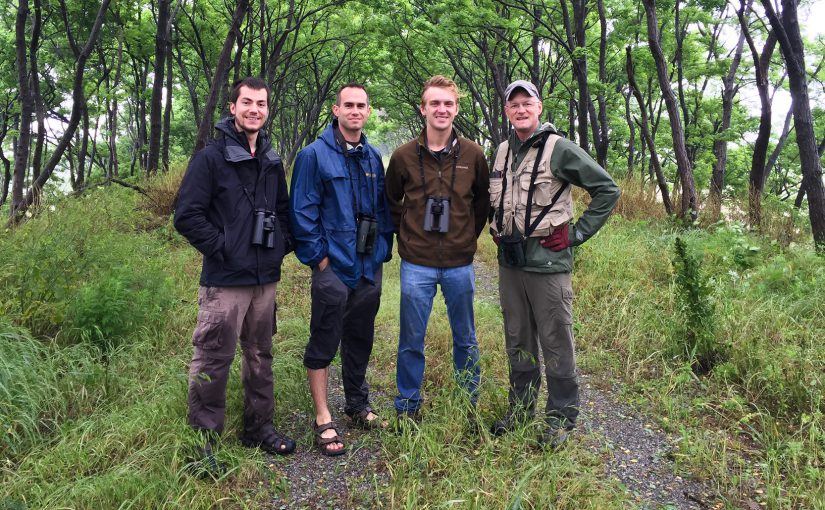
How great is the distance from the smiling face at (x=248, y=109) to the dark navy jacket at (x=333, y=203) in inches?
11.8

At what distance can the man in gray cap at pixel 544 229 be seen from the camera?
2791mm

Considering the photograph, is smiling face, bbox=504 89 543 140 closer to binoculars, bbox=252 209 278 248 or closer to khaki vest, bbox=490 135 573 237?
khaki vest, bbox=490 135 573 237

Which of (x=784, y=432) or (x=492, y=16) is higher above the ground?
(x=492, y=16)

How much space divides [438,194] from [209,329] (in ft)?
4.85

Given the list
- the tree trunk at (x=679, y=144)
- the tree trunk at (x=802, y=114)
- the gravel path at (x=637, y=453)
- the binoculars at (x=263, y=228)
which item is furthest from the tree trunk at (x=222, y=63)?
the tree trunk at (x=802, y=114)

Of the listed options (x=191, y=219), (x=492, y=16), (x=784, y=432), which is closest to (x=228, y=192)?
(x=191, y=219)

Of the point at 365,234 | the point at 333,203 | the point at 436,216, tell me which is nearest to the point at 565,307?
the point at 436,216

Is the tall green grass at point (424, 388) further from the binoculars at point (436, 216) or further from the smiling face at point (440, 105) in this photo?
the smiling face at point (440, 105)

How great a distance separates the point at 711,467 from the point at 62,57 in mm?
15124

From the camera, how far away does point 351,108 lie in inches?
117

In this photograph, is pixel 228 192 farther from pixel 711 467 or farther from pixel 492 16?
pixel 492 16

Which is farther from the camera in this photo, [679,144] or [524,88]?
[679,144]

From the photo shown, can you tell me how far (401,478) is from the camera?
2.58 metres

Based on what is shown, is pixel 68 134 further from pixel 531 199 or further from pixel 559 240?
pixel 559 240
